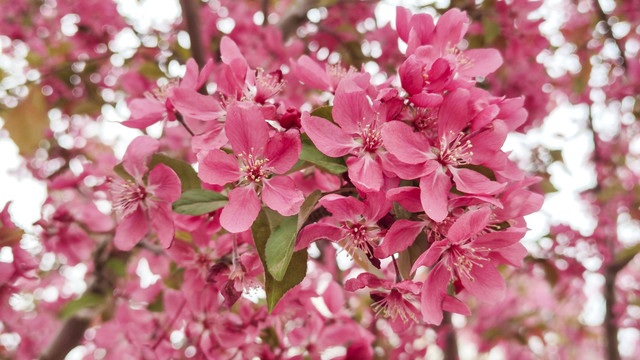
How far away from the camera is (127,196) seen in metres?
1.01

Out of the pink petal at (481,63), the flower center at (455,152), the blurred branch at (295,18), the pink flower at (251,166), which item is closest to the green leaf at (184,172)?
the pink flower at (251,166)

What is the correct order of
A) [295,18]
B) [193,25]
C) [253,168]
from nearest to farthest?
[253,168] → [193,25] → [295,18]

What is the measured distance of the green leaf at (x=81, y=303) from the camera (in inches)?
66.0

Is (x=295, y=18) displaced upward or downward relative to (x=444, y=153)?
downward

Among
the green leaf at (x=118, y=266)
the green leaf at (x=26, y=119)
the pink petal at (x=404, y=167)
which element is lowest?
the green leaf at (x=118, y=266)

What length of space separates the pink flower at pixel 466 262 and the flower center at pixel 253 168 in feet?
0.99

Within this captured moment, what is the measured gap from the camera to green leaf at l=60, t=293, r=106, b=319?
Answer: 5.50 feet

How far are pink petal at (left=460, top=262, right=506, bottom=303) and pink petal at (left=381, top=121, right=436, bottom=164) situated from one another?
0.24m

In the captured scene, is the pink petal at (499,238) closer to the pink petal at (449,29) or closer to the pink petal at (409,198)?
the pink petal at (409,198)

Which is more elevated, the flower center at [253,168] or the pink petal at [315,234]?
the flower center at [253,168]

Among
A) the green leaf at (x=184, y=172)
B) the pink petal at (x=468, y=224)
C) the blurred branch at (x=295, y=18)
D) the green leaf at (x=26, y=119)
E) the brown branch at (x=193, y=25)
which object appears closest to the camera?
the pink petal at (x=468, y=224)

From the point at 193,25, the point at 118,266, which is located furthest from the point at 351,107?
the point at 118,266

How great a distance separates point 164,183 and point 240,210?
7.7 inches

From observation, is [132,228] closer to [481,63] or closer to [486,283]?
[486,283]
